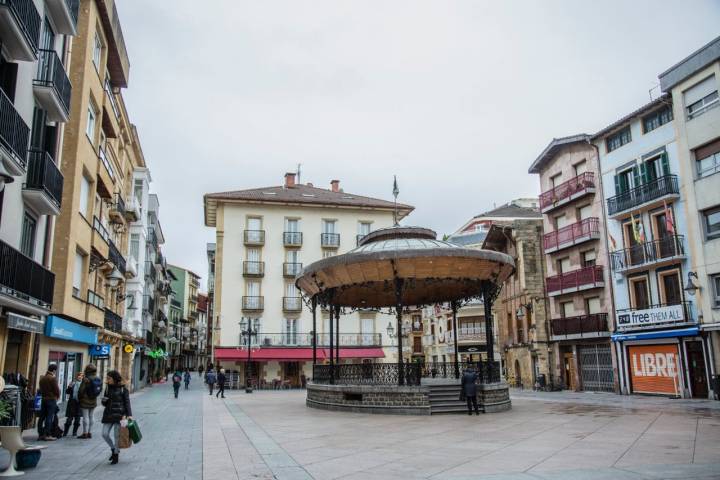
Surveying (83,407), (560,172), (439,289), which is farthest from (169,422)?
(560,172)

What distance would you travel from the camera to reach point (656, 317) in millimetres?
27891

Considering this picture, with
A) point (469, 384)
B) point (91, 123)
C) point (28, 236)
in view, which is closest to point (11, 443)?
point (28, 236)

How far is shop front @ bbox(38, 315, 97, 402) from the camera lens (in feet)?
57.3

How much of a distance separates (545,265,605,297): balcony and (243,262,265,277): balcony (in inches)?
874

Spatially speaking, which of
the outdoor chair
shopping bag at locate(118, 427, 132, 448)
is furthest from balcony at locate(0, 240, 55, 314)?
shopping bag at locate(118, 427, 132, 448)

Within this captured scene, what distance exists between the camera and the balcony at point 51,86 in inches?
609

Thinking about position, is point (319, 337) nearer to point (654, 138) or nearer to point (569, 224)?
point (569, 224)

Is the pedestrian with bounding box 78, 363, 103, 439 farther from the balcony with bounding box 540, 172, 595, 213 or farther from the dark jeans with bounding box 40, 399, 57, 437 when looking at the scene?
the balcony with bounding box 540, 172, 595, 213

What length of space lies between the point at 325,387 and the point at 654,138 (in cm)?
2090

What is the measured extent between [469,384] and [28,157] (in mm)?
13611

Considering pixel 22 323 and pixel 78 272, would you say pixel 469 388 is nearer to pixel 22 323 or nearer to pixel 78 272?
pixel 22 323

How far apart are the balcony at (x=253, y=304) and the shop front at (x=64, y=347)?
21600 millimetres

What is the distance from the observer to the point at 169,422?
17.9 metres

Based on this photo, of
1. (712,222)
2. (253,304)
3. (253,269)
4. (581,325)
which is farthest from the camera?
(253,269)
